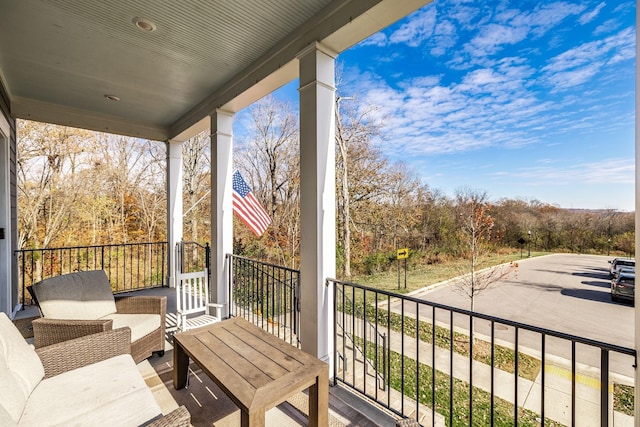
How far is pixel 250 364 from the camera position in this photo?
1.76 metres

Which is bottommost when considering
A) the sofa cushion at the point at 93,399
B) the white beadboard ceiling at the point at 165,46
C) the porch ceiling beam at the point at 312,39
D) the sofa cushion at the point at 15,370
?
the sofa cushion at the point at 93,399

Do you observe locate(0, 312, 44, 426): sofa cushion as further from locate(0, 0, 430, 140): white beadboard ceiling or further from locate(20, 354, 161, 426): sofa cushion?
locate(0, 0, 430, 140): white beadboard ceiling

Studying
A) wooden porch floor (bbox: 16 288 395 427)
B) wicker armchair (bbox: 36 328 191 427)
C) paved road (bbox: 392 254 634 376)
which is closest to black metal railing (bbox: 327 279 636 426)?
wooden porch floor (bbox: 16 288 395 427)

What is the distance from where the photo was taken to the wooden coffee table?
1466mm

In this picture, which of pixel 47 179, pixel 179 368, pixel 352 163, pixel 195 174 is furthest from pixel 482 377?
pixel 47 179

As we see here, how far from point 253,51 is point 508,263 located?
41.9ft

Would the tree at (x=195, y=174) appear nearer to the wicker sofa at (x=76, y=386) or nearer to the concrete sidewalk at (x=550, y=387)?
the concrete sidewalk at (x=550, y=387)

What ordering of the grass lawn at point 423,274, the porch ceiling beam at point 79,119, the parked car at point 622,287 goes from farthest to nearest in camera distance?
1. the grass lawn at point 423,274
2. the parked car at point 622,287
3. the porch ceiling beam at point 79,119

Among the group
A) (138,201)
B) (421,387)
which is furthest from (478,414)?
(138,201)

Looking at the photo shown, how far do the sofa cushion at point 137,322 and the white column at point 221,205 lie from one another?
114 cm

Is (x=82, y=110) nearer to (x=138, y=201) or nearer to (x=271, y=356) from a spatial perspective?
(x=271, y=356)

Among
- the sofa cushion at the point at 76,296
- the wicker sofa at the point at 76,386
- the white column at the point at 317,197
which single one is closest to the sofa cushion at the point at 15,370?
the wicker sofa at the point at 76,386

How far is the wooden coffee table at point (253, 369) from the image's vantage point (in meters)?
1.47

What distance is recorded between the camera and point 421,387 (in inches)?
170
